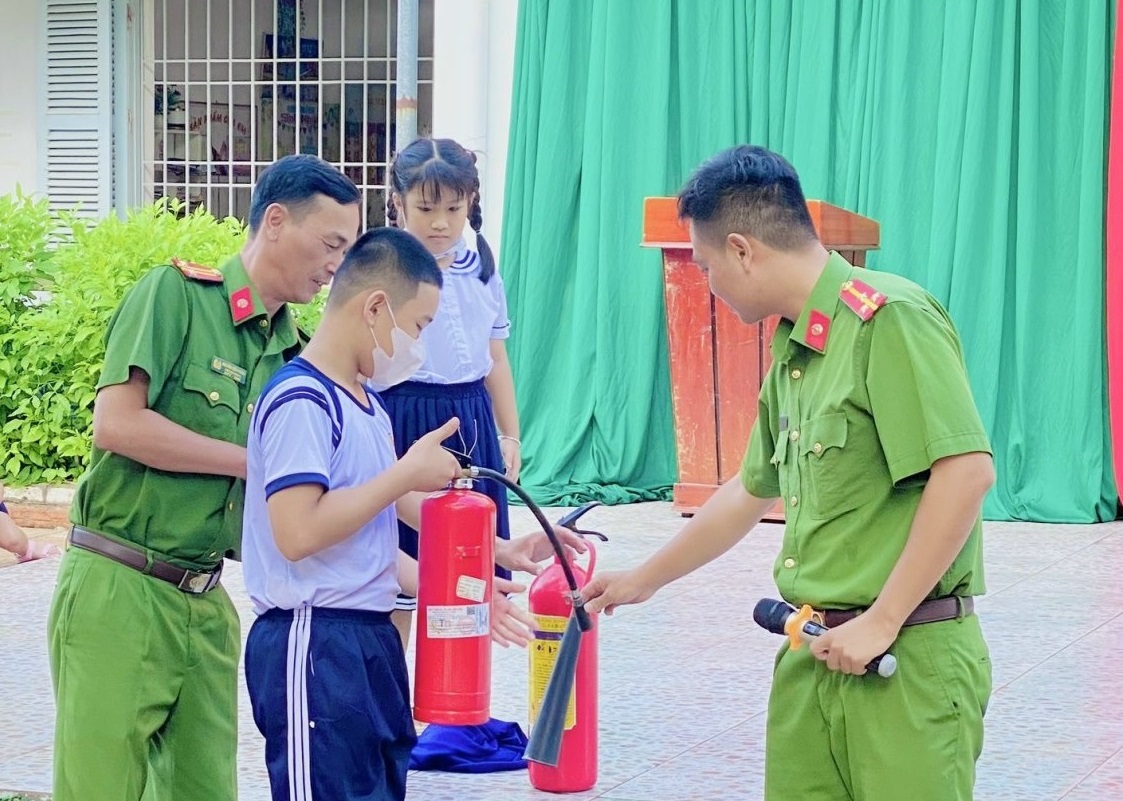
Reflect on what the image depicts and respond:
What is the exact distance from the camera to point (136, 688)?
313 centimetres

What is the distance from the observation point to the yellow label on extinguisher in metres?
4.05

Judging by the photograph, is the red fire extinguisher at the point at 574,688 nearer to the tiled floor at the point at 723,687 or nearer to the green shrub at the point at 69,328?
the tiled floor at the point at 723,687

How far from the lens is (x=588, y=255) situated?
890 cm

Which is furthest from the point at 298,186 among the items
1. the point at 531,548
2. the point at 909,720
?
the point at 909,720

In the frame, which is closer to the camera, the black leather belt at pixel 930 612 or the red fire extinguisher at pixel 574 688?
the black leather belt at pixel 930 612

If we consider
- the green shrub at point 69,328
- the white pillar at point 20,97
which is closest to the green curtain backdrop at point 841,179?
the green shrub at point 69,328

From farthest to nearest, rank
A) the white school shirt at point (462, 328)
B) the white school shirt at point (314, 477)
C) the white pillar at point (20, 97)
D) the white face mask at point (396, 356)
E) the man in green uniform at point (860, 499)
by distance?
the white pillar at point (20, 97) → the white school shirt at point (462, 328) → the white face mask at point (396, 356) → the white school shirt at point (314, 477) → the man in green uniform at point (860, 499)

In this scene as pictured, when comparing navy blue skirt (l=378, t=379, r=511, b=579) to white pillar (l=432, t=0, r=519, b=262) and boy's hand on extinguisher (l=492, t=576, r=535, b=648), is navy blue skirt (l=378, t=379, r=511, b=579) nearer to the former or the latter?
boy's hand on extinguisher (l=492, t=576, r=535, b=648)

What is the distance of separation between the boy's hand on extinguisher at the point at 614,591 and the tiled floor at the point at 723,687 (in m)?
0.96

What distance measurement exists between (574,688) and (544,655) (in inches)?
4.3

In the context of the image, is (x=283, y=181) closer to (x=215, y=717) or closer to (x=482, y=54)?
(x=215, y=717)

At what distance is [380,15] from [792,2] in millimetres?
3139

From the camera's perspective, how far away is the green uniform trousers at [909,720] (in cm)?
264

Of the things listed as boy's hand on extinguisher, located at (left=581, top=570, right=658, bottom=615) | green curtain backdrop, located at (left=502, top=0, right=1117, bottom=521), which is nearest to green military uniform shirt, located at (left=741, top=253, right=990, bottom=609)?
boy's hand on extinguisher, located at (left=581, top=570, right=658, bottom=615)
